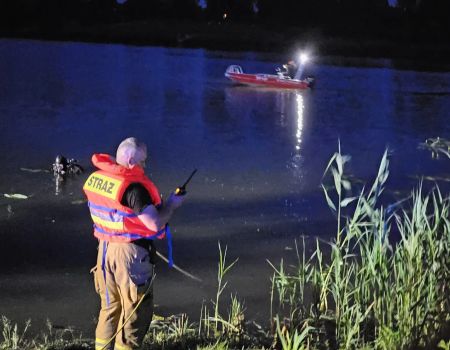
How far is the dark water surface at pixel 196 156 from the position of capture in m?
6.07

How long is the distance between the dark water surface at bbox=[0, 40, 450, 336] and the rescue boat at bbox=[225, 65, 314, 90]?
272 millimetres

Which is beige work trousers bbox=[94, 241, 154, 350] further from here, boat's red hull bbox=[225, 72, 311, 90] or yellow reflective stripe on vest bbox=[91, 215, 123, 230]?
boat's red hull bbox=[225, 72, 311, 90]

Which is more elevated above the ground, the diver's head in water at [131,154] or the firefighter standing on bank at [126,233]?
the diver's head in water at [131,154]

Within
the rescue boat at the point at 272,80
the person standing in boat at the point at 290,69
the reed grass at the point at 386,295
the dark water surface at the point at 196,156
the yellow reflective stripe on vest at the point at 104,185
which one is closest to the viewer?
the yellow reflective stripe on vest at the point at 104,185

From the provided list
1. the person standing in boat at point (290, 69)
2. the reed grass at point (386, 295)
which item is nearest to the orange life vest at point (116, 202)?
the reed grass at point (386, 295)

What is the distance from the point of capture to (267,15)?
59.3 metres

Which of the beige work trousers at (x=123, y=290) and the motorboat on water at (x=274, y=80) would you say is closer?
the beige work trousers at (x=123, y=290)

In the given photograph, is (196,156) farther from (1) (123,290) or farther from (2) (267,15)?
(2) (267,15)

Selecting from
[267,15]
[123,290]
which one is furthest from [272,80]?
[267,15]

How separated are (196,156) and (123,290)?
771 cm

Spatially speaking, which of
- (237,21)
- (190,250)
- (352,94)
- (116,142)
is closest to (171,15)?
(237,21)

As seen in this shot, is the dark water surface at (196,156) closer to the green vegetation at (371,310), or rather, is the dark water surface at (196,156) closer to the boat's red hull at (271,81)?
the boat's red hull at (271,81)

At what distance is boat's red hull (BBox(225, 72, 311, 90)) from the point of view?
21.1 metres

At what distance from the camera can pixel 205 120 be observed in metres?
15.7
